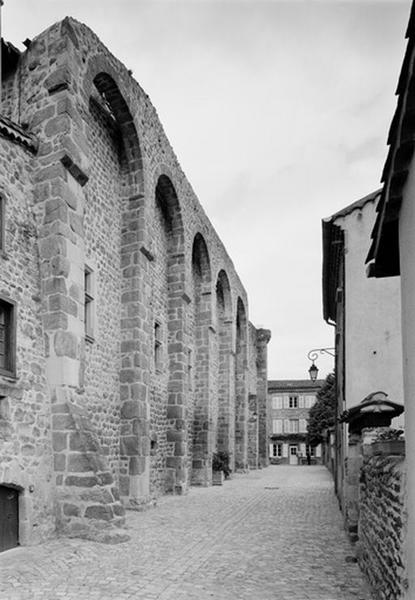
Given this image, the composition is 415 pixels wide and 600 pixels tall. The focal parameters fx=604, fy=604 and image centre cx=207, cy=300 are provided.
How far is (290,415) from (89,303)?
46304 millimetres

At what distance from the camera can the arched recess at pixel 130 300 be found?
12.7 meters

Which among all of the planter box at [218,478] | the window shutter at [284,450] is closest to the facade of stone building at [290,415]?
the window shutter at [284,450]

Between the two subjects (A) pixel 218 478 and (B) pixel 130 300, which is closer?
(B) pixel 130 300

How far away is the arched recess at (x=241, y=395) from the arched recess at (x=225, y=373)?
8.83 feet

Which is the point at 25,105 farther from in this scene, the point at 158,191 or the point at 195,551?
the point at 195,551

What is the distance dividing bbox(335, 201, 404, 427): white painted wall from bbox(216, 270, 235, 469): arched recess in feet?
41.1

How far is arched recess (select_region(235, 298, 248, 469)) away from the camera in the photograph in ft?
90.6

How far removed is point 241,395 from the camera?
2795cm

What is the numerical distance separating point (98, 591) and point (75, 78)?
27.6 feet

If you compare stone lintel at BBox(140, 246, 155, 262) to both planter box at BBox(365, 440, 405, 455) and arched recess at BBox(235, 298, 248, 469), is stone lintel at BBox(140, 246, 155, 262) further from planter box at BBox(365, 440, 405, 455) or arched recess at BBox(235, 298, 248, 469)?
arched recess at BBox(235, 298, 248, 469)

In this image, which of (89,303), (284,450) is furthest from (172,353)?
(284,450)

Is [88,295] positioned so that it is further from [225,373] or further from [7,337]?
[225,373]

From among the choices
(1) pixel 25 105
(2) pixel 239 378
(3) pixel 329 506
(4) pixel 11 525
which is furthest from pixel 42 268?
(2) pixel 239 378

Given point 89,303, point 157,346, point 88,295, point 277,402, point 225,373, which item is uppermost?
A: point 88,295
